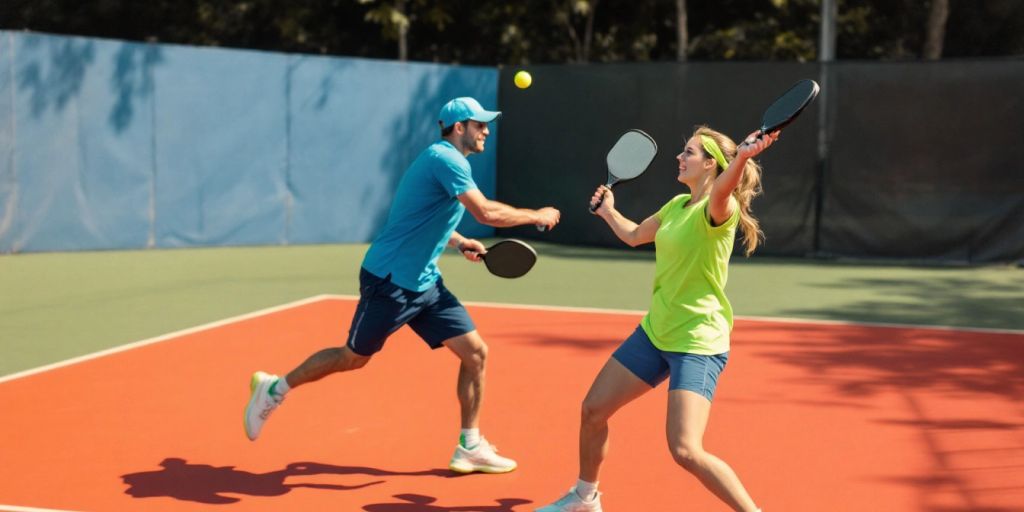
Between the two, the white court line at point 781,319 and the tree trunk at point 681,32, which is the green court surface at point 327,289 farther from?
the tree trunk at point 681,32

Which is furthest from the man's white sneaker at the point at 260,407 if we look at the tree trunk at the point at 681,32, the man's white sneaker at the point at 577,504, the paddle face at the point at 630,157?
the tree trunk at the point at 681,32

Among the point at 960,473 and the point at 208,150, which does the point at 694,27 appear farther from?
the point at 960,473

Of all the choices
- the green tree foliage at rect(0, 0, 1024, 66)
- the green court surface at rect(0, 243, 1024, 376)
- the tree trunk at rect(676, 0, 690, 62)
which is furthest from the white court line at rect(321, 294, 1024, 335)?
the green tree foliage at rect(0, 0, 1024, 66)

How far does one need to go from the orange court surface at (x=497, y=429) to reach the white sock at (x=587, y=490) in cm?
33

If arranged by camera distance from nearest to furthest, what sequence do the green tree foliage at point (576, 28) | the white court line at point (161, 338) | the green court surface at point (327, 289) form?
the white court line at point (161, 338) < the green court surface at point (327, 289) < the green tree foliage at point (576, 28)

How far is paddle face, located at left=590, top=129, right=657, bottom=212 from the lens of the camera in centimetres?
591

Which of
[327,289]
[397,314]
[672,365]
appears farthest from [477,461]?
[327,289]

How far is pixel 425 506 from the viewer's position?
5684 millimetres

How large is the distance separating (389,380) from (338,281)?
212 inches

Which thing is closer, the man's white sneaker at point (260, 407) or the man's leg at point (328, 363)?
the man's leg at point (328, 363)

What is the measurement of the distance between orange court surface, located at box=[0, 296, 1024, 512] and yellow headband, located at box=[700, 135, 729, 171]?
5.20ft

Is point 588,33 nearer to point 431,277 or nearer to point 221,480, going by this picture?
point 431,277

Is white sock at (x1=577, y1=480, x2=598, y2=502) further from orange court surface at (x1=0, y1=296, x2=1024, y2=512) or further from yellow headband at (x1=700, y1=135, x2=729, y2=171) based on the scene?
yellow headband at (x1=700, y1=135, x2=729, y2=171)

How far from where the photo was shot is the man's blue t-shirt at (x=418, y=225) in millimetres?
6152
